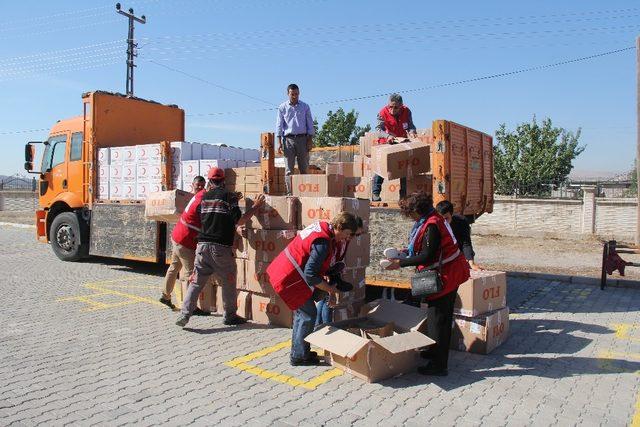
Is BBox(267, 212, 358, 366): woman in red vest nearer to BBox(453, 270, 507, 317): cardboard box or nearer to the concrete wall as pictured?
BBox(453, 270, 507, 317): cardboard box

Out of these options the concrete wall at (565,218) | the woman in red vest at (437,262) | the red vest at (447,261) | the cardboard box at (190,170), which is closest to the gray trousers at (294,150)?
the cardboard box at (190,170)

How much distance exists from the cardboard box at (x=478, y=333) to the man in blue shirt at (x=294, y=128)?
11.6ft

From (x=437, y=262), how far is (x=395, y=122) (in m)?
3.52

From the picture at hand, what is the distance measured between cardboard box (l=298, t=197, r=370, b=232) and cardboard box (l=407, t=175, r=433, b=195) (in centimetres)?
110

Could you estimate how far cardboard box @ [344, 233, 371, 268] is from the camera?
592cm

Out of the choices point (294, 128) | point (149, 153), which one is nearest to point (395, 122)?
point (294, 128)

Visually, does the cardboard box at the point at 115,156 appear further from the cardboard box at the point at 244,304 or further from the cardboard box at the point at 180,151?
the cardboard box at the point at 244,304

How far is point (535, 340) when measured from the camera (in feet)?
19.4

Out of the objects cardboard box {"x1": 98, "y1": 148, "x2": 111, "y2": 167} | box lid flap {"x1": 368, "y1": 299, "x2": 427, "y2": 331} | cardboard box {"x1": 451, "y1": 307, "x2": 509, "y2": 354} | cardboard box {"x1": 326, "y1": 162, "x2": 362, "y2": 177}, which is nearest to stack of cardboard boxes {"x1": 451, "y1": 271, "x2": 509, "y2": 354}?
cardboard box {"x1": 451, "y1": 307, "x2": 509, "y2": 354}

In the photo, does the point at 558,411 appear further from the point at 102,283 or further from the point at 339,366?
the point at 102,283

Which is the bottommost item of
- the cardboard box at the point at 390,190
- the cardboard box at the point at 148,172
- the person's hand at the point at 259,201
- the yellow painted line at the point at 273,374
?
the yellow painted line at the point at 273,374

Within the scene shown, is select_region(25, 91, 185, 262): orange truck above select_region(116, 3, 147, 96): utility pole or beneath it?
beneath

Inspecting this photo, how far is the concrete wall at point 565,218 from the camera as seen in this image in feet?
58.0

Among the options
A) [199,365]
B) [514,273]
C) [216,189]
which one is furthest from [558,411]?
[514,273]
